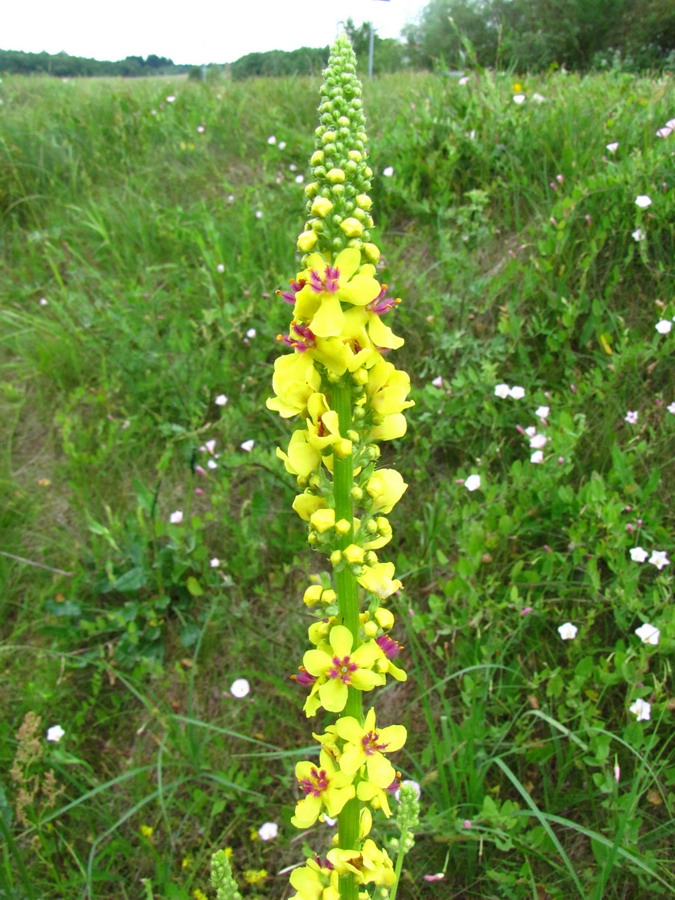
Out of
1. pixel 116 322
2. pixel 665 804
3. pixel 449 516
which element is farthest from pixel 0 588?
pixel 665 804

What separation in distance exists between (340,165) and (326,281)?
23cm

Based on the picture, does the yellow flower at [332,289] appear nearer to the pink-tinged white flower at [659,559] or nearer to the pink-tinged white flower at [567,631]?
the pink-tinged white flower at [567,631]

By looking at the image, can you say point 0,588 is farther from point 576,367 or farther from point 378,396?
point 576,367

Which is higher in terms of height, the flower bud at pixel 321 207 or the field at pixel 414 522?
the flower bud at pixel 321 207

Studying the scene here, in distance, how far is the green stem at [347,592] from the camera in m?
1.29

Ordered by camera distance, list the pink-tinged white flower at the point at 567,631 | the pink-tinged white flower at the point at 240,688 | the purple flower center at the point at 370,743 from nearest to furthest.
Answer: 1. the purple flower center at the point at 370,743
2. the pink-tinged white flower at the point at 567,631
3. the pink-tinged white flower at the point at 240,688

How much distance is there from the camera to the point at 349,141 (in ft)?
4.09

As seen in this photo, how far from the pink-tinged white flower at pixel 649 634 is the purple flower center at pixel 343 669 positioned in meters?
1.52

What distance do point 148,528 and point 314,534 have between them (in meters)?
2.58

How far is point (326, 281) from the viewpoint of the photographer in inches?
47.1

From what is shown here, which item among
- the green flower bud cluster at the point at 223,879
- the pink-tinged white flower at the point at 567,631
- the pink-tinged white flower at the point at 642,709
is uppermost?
the green flower bud cluster at the point at 223,879

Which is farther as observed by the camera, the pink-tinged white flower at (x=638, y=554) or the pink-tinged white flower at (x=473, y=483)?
the pink-tinged white flower at (x=473, y=483)

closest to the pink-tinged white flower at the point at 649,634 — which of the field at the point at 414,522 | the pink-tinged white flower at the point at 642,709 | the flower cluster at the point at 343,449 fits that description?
the field at the point at 414,522

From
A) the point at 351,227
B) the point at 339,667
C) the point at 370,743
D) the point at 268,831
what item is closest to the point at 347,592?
the point at 339,667
